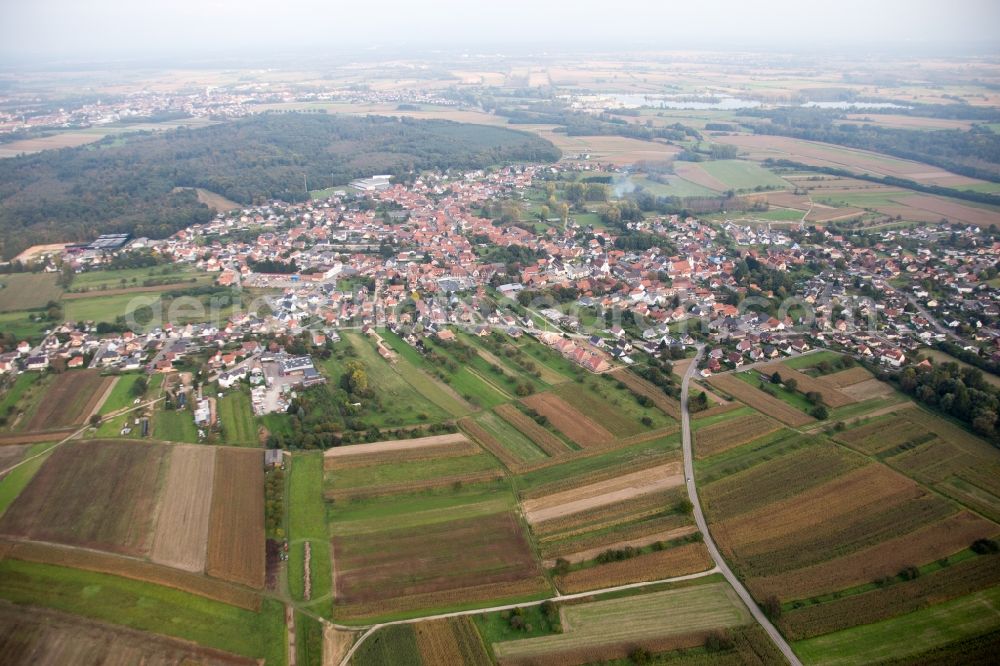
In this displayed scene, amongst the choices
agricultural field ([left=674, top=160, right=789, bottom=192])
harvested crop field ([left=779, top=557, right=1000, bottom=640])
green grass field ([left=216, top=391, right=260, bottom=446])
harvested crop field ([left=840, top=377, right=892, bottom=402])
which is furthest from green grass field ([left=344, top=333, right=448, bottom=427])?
agricultural field ([left=674, top=160, right=789, bottom=192])

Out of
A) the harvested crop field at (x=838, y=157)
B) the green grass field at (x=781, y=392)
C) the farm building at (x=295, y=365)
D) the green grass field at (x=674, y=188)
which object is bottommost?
the green grass field at (x=781, y=392)

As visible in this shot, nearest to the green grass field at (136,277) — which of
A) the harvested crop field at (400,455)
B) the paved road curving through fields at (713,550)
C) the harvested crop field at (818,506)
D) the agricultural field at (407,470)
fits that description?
the harvested crop field at (400,455)

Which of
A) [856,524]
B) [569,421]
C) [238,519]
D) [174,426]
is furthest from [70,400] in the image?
[856,524]

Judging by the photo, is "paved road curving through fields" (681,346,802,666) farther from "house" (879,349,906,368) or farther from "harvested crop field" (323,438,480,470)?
"house" (879,349,906,368)

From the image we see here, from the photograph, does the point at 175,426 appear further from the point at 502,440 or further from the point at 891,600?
the point at 891,600

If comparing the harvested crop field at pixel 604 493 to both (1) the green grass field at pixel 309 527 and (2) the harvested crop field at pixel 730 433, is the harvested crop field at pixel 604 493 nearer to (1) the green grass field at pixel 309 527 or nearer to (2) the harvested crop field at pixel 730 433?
(2) the harvested crop field at pixel 730 433

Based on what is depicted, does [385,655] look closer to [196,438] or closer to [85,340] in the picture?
[196,438]
